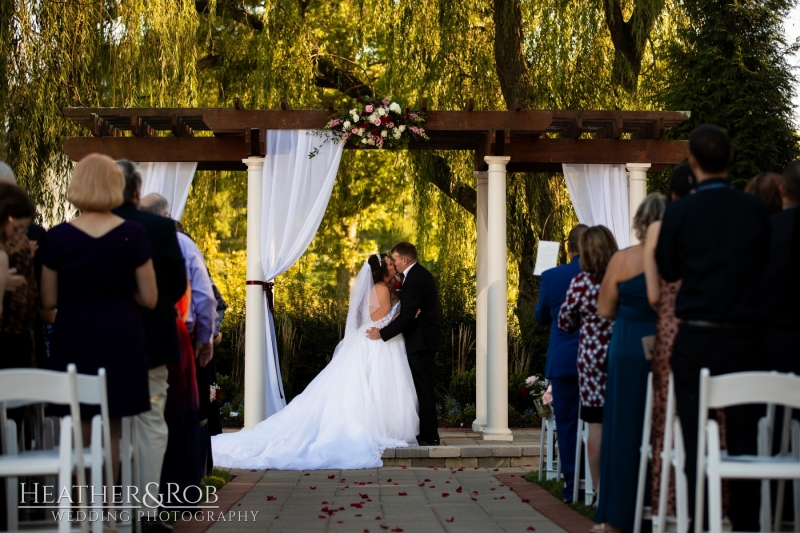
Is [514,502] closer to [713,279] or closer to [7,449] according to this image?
[713,279]

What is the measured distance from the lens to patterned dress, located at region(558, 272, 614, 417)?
20.8ft

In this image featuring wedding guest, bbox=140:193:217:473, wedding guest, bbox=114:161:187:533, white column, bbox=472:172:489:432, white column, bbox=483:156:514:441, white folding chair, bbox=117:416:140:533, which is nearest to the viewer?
white folding chair, bbox=117:416:140:533

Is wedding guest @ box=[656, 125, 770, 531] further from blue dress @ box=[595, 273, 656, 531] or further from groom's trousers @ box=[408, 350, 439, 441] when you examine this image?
groom's trousers @ box=[408, 350, 439, 441]

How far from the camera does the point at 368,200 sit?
22.9 meters

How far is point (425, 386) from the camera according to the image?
10.5 meters

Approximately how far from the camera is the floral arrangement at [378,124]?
10.9 meters

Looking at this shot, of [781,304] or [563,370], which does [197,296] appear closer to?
[563,370]

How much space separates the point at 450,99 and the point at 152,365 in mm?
8981

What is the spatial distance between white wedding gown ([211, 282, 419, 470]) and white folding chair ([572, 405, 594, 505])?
2.98 meters

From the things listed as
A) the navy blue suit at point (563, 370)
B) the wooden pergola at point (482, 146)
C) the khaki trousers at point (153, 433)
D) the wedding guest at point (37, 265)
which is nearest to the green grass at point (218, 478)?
the wooden pergola at point (482, 146)

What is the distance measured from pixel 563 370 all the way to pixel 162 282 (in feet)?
9.70

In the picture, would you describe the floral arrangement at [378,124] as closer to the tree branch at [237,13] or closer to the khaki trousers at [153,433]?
the khaki trousers at [153,433]

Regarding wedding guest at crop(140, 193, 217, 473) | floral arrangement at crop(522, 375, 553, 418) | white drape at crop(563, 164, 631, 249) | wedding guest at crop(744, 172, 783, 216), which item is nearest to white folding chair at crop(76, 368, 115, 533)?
wedding guest at crop(140, 193, 217, 473)

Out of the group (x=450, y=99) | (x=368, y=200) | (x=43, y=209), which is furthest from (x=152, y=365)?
(x=368, y=200)
